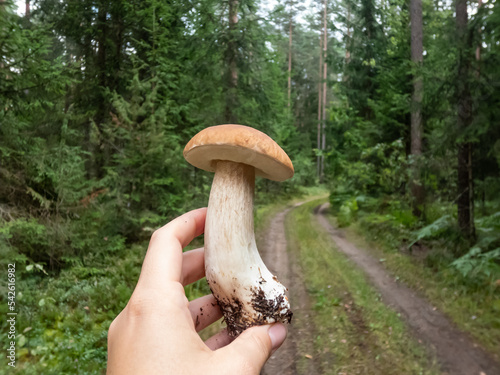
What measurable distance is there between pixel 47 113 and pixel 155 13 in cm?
315

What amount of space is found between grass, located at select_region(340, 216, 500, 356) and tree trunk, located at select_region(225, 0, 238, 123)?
5.01 m

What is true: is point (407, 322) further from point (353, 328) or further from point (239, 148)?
point (239, 148)

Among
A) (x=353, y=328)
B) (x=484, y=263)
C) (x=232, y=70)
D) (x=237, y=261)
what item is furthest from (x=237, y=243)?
(x=232, y=70)

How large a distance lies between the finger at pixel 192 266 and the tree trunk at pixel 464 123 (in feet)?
16.7

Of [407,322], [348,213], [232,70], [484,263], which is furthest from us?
[348,213]

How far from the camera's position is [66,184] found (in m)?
4.75

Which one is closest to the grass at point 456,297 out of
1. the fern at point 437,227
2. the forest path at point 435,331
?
the forest path at point 435,331

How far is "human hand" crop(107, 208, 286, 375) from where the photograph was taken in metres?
1.17

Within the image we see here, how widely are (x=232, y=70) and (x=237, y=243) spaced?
589 centimetres

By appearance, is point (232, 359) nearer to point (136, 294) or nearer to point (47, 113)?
point (136, 294)

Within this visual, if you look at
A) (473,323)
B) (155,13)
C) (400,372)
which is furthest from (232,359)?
(155,13)

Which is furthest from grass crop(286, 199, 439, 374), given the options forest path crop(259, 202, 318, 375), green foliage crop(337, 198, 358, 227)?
green foliage crop(337, 198, 358, 227)

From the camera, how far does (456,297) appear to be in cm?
461

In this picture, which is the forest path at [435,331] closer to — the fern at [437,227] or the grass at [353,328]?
the grass at [353,328]
